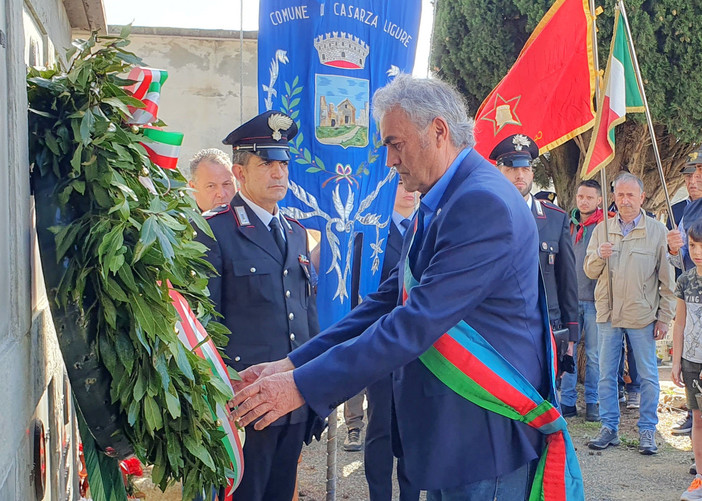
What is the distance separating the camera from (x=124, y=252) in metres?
1.85

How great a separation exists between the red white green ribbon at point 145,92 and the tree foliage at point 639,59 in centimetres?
639

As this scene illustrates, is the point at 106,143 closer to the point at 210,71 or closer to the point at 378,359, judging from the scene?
the point at 378,359

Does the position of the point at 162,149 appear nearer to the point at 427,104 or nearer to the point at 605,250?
the point at 427,104

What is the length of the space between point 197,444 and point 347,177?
7.89 feet

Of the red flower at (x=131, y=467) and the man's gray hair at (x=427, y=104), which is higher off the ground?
the man's gray hair at (x=427, y=104)

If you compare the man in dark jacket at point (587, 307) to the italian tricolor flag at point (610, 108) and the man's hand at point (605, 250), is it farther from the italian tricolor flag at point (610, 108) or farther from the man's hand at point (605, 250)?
the italian tricolor flag at point (610, 108)

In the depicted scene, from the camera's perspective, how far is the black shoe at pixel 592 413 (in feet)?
24.3

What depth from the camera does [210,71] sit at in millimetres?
15727

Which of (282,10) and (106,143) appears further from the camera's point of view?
(282,10)

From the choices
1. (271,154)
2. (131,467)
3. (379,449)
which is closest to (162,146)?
(131,467)

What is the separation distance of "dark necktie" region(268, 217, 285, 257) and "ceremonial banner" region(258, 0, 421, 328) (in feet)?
1.54

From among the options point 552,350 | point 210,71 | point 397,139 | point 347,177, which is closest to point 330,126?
point 347,177

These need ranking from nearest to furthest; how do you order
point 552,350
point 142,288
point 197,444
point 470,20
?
point 142,288 → point 197,444 → point 552,350 → point 470,20

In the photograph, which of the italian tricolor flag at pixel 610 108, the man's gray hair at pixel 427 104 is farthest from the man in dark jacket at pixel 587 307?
the man's gray hair at pixel 427 104
